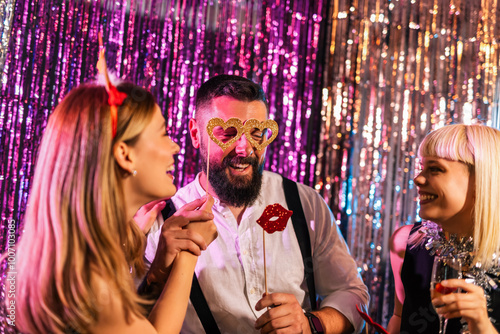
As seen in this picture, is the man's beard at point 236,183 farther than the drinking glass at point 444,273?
Yes

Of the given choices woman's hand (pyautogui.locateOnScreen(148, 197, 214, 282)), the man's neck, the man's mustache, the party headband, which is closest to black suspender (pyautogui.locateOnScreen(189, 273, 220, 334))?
woman's hand (pyautogui.locateOnScreen(148, 197, 214, 282))

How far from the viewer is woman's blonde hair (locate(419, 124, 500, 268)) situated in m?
1.72

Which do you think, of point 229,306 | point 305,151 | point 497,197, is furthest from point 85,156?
point 305,151

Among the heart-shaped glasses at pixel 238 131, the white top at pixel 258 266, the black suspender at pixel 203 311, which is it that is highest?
the heart-shaped glasses at pixel 238 131

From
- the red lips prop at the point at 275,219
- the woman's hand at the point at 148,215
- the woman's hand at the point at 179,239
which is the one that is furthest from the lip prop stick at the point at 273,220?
the woman's hand at the point at 148,215

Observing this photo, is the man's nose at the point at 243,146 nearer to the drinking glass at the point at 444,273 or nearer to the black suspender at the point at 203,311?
the black suspender at the point at 203,311

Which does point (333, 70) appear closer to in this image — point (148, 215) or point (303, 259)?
point (303, 259)

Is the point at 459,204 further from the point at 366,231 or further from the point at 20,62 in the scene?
the point at 20,62

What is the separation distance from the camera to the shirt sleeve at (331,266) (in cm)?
188

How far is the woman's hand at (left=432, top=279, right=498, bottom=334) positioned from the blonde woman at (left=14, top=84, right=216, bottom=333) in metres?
0.72

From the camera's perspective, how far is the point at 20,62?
2268 mm

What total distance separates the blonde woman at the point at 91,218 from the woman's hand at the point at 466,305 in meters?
0.72

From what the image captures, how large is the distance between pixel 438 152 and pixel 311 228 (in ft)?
1.77

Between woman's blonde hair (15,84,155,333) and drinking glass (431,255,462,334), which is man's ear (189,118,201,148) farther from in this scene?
→ drinking glass (431,255,462,334)
